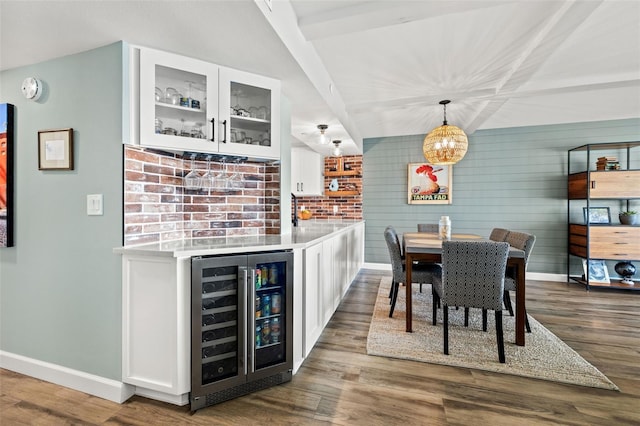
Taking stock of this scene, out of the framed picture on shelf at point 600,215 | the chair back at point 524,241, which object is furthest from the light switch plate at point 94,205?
the framed picture on shelf at point 600,215

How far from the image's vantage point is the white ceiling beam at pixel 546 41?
73.1 inches

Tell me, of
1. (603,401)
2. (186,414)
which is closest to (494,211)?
(603,401)

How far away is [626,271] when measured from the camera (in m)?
4.08

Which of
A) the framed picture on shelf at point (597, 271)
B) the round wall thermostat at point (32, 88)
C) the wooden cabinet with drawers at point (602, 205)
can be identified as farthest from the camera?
the framed picture on shelf at point (597, 271)

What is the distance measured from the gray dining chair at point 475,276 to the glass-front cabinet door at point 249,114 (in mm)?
1659

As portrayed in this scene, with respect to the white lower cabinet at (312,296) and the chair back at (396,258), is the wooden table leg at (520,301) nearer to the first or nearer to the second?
the chair back at (396,258)

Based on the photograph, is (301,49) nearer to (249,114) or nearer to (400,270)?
(249,114)

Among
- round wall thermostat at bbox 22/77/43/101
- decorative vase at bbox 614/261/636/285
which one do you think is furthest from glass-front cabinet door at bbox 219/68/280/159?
decorative vase at bbox 614/261/636/285

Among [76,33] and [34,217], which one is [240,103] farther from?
[34,217]

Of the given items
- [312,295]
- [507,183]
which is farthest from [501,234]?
[312,295]

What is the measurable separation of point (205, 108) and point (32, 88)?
113 cm

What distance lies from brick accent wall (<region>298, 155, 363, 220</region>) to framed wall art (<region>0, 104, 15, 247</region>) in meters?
4.02

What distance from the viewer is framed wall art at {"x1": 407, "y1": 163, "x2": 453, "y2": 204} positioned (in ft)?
16.6

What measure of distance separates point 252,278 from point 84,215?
1187mm
